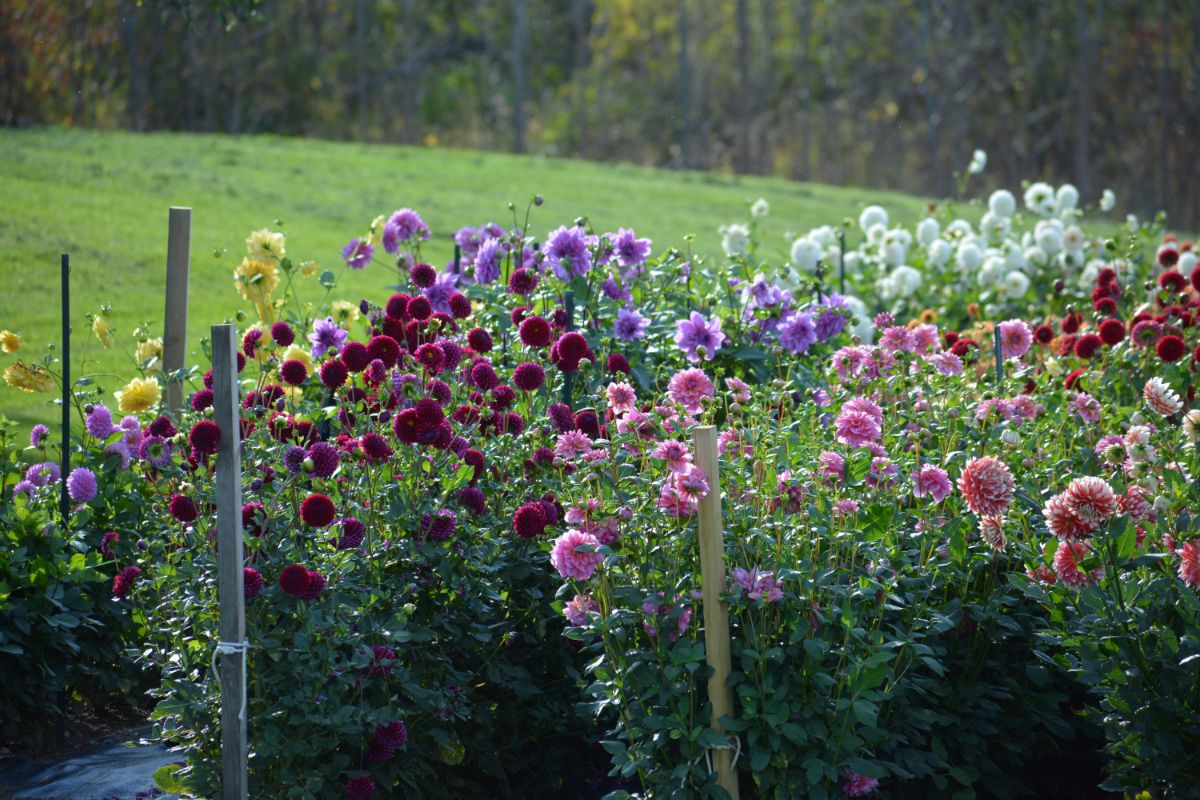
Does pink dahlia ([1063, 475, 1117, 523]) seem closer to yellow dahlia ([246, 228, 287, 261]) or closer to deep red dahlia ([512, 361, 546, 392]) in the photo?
deep red dahlia ([512, 361, 546, 392])

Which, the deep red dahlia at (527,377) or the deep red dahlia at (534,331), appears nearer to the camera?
the deep red dahlia at (527,377)

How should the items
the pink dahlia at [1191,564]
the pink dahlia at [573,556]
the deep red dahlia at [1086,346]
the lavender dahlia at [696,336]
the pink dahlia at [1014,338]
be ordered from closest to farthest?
the pink dahlia at [1191,564] < the pink dahlia at [573,556] < the lavender dahlia at [696,336] < the pink dahlia at [1014,338] < the deep red dahlia at [1086,346]

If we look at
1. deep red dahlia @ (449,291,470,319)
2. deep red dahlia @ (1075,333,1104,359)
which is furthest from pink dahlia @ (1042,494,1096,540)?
deep red dahlia @ (1075,333,1104,359)

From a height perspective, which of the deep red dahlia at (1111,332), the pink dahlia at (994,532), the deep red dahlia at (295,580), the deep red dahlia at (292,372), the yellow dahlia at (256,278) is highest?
the yellow dahlia at (256,278)

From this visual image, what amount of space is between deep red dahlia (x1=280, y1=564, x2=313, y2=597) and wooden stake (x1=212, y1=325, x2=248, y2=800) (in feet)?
0.33

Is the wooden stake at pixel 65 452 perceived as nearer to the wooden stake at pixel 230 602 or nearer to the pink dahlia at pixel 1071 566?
the wooden stake at pixel 230 602

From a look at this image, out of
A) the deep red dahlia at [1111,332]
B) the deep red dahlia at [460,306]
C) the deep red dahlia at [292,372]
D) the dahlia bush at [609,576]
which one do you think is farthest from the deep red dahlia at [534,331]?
the deep red dahlia at [1111,332]

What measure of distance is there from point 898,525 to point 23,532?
2.25 m

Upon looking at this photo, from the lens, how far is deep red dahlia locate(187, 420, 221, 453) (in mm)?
2471

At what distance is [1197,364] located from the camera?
4082 mm

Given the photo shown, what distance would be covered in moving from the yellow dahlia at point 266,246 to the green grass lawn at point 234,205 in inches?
5.8

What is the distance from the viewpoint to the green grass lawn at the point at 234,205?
716 centimetres

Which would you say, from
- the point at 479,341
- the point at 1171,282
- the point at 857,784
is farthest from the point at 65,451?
the point at 1171,282

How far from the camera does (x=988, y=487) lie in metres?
2.47
